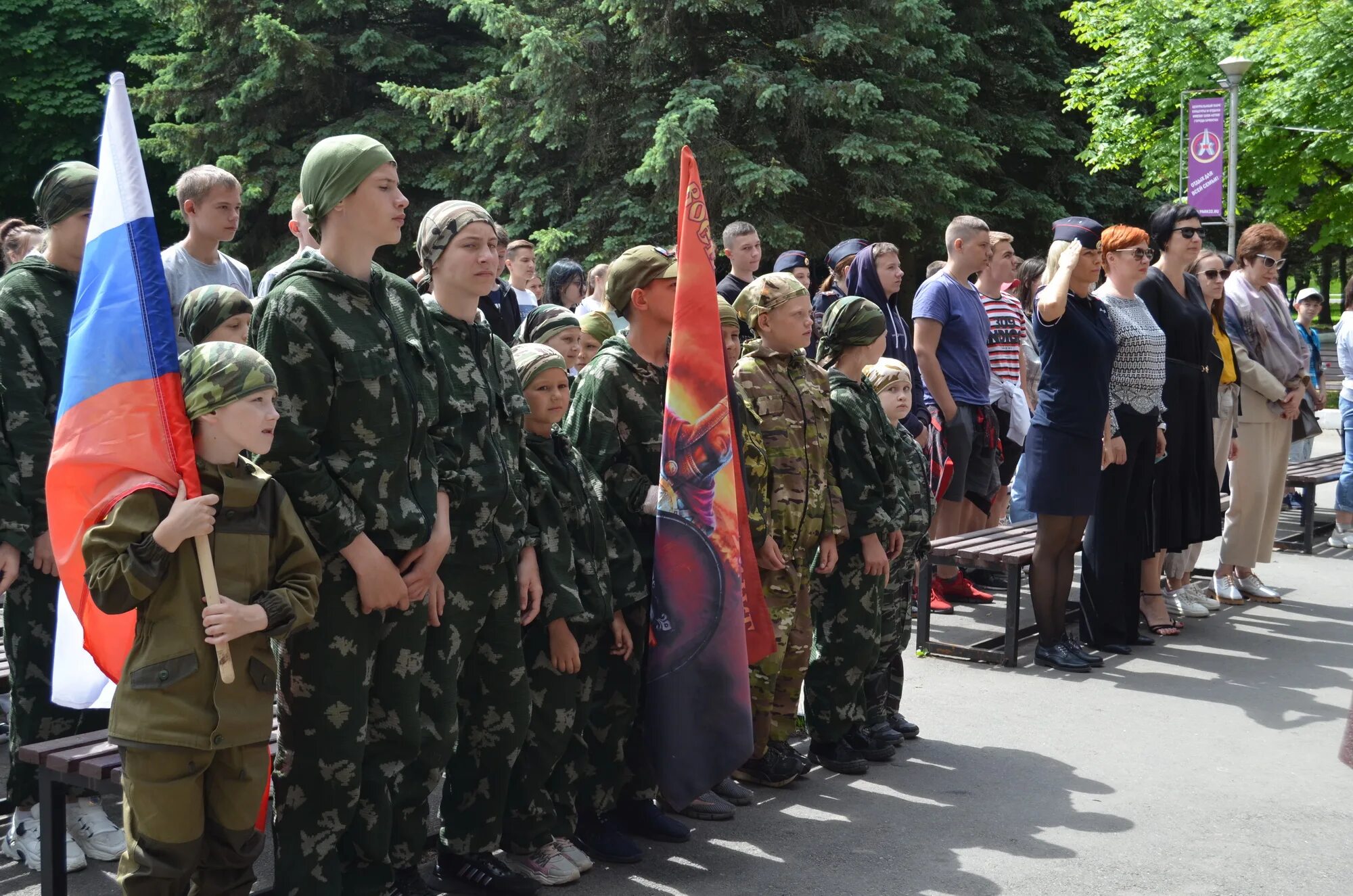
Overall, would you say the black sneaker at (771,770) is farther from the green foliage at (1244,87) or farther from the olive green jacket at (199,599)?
the green foliage at (1244,87)

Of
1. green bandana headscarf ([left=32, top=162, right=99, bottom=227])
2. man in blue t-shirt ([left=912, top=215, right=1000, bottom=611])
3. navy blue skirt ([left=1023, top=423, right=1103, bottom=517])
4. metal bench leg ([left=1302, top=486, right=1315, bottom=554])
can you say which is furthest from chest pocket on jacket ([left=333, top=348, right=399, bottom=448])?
metal bench leg ([left=1302, top=486, right=1315, bottom=554])

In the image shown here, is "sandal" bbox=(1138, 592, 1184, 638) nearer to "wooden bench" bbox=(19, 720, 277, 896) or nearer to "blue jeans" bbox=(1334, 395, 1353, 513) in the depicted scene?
"blue jeans" bbox=(1334, 395, 1353, 513)

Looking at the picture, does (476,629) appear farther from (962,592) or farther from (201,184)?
(962,592)

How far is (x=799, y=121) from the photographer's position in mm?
19391

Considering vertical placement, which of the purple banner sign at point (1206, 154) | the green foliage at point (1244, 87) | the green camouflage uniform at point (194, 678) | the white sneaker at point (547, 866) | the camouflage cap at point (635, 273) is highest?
the green foliage at point (1244, 87)

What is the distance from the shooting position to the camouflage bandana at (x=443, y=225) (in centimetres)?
401

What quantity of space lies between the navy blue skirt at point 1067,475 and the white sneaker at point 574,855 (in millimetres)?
3614

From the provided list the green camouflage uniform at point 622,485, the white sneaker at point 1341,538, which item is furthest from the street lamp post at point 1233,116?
the green camouflage uniform at point 622,485

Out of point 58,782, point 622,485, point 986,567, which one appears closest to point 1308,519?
point 986,567

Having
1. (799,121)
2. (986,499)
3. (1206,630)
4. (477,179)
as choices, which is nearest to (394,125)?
(477,179)

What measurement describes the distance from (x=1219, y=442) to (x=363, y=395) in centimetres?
699

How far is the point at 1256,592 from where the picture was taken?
8.87 metres

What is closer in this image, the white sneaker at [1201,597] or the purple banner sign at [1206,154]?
the white sneaker at [1201,597]

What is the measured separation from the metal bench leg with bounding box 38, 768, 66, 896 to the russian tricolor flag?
724 mm
